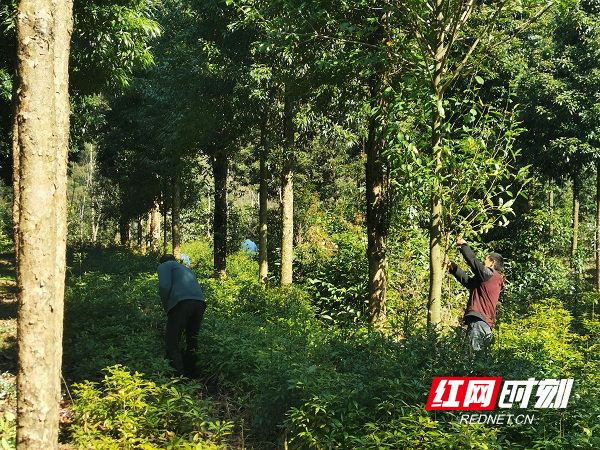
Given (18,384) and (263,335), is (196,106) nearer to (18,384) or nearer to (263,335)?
(263,335)

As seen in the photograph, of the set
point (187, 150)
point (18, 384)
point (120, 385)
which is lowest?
point (120, 385)

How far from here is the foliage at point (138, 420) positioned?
5305 millimetres

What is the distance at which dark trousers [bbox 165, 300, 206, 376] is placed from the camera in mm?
7656

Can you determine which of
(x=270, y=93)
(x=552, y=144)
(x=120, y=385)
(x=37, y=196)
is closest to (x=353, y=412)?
(x=120, y=385)

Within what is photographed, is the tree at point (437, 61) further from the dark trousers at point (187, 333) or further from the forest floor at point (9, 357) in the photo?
the forest floor at point (9, 357)

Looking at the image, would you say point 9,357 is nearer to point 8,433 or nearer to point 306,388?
point 8,433

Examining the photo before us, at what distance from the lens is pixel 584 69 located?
17.8 m

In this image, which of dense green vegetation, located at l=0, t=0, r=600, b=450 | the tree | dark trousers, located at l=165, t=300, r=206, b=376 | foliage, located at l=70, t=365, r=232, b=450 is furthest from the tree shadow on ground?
the tree

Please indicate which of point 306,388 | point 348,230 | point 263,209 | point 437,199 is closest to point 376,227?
point 437,199

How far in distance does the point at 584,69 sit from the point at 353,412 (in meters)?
16.6

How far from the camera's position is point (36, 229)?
3.92 m

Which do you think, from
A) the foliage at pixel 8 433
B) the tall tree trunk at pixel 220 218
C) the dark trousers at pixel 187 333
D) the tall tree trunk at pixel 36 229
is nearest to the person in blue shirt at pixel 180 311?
the dark trousers at pixel 187 333

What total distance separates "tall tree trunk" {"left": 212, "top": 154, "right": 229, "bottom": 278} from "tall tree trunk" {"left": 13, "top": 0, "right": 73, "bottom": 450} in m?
13.3

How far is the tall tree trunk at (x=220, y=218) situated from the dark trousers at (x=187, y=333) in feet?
30.5
